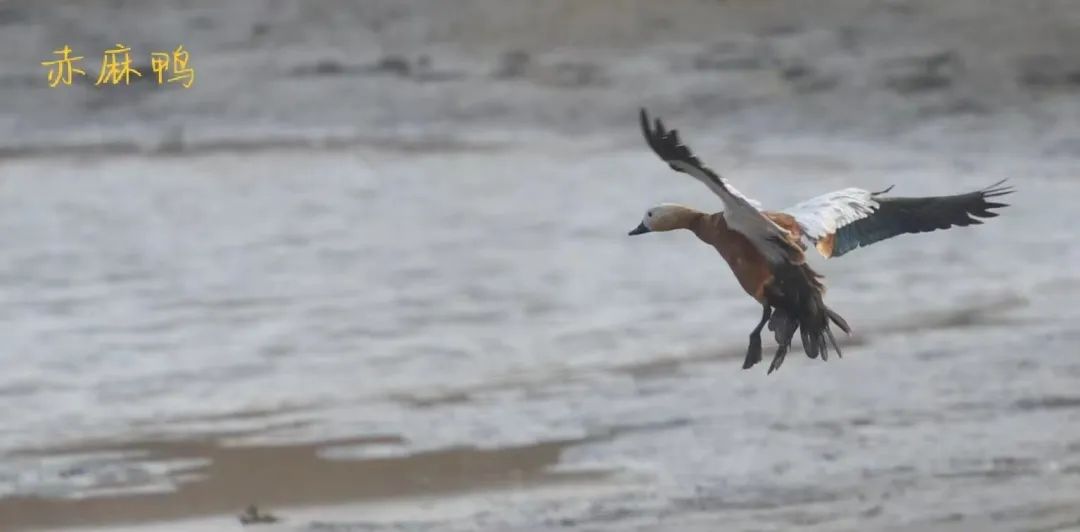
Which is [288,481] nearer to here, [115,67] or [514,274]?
[514,274]

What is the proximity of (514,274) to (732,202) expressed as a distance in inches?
230

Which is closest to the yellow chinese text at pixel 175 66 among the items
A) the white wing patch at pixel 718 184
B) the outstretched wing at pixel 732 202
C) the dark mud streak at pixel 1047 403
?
the dark mud streak at pixel 1047 403

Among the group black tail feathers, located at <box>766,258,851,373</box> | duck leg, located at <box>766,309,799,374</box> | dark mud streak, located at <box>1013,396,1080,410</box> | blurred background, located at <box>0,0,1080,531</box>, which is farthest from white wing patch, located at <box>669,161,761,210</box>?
dark mud streak, located at <box>1013,396,1080,410</box>

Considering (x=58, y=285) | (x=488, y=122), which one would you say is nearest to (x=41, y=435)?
(x=58, y=285)

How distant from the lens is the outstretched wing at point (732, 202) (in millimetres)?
3627

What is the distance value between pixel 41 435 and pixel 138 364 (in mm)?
892

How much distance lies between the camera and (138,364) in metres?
8.21

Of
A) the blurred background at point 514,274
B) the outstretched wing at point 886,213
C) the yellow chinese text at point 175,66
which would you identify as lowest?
the outstretched wing at point 886,213

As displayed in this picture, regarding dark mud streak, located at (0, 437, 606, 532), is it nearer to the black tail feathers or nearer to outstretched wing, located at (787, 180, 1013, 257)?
outstretched wing, located at (787, 180, 1013, 257)

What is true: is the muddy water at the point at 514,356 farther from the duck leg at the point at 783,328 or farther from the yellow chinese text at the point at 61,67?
the duck leg at the point at 783,328

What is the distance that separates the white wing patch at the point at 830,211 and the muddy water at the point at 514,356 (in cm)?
203

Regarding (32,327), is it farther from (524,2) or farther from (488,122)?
(524,2)

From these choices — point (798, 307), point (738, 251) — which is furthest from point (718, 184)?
point (798, 307)

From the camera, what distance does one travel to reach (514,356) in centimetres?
826
